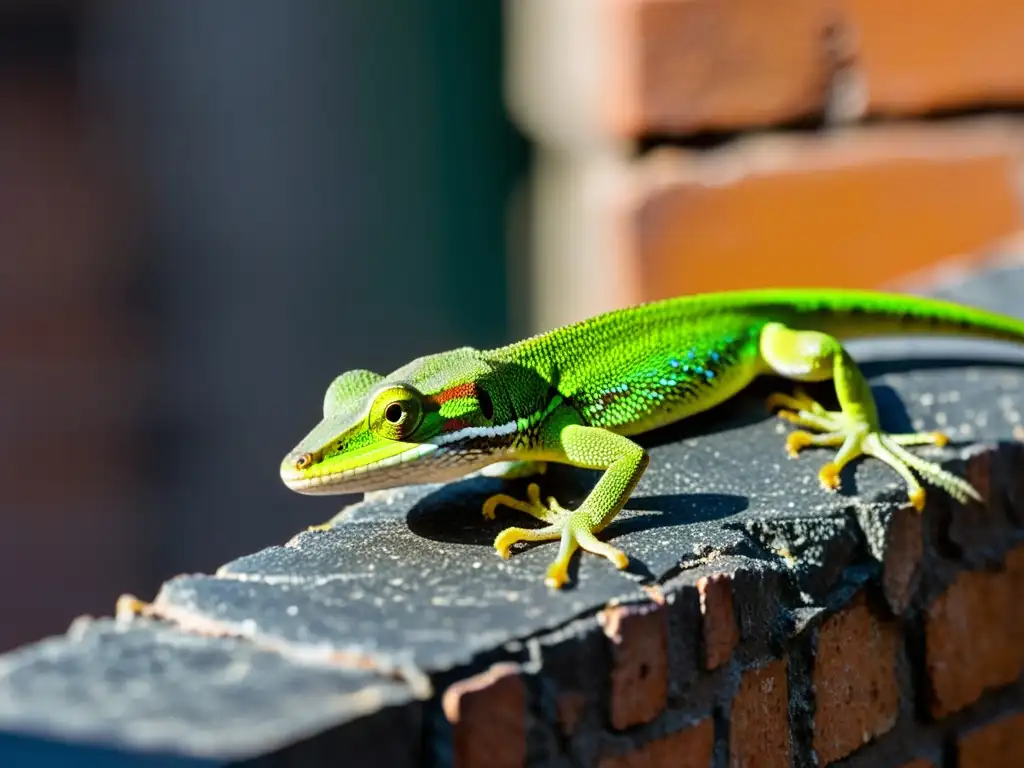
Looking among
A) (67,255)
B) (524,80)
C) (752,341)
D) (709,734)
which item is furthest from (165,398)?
(709,734)

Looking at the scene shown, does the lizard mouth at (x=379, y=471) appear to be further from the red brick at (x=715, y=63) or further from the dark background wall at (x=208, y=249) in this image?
the dark background wall at (x=208, y=249)

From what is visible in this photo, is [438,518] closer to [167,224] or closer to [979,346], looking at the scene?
[979,346]

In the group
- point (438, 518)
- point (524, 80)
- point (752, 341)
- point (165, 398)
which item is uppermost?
point (524, 80)

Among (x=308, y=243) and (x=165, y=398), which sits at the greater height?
(x=308, y=243)

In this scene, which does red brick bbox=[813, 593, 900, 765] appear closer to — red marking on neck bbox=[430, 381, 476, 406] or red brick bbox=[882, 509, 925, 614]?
red brick bbox=[882, 509, 925, 614]

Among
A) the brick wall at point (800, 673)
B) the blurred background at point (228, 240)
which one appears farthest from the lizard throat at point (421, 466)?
the blurred background at point (228, 240)

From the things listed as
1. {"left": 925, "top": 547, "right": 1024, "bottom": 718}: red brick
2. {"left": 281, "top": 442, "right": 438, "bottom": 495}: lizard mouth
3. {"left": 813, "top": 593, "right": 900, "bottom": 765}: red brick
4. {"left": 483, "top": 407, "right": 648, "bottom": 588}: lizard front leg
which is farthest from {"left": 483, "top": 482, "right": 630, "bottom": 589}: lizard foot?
{"left": 925, "top": 547, "right": 1024, "bottom": 718}: red brick
